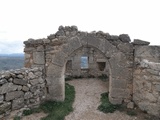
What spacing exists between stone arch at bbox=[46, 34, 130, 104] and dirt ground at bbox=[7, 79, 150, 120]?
2.60 feet

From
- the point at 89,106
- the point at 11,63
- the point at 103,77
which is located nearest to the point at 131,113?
the point at 89,106

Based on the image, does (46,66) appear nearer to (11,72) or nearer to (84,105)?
(11,72)

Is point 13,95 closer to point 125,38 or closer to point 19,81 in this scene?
point 19,81

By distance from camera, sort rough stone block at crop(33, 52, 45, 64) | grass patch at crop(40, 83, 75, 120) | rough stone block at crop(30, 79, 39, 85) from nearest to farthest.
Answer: grass patch at crop(40, 83, 75, 120) < rough stone block at crop(30, 79, 39, 85) < rough stone block at crop(33, 52, 45, 64)

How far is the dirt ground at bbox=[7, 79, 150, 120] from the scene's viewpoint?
573cm

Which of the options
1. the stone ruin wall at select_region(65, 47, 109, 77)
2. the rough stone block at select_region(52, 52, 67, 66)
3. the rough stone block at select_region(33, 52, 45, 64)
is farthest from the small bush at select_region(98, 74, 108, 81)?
the rough stone block at select_region(33, 52, 45, 64)

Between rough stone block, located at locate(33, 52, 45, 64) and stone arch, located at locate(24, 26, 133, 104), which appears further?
rough stone block, located at locate(33, 52, 45, 64)

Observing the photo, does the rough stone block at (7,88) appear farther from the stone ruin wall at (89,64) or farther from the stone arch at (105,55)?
the stone ruin wall at (89,64)

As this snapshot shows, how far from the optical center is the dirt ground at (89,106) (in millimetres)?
5730

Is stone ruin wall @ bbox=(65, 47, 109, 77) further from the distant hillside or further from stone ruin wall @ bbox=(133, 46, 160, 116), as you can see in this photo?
the distant hillside

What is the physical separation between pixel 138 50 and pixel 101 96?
2556 mm

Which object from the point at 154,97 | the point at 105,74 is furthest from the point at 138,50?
the point at 105,74

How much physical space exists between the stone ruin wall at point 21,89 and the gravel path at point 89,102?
4.46 ft

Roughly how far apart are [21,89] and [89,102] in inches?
107
